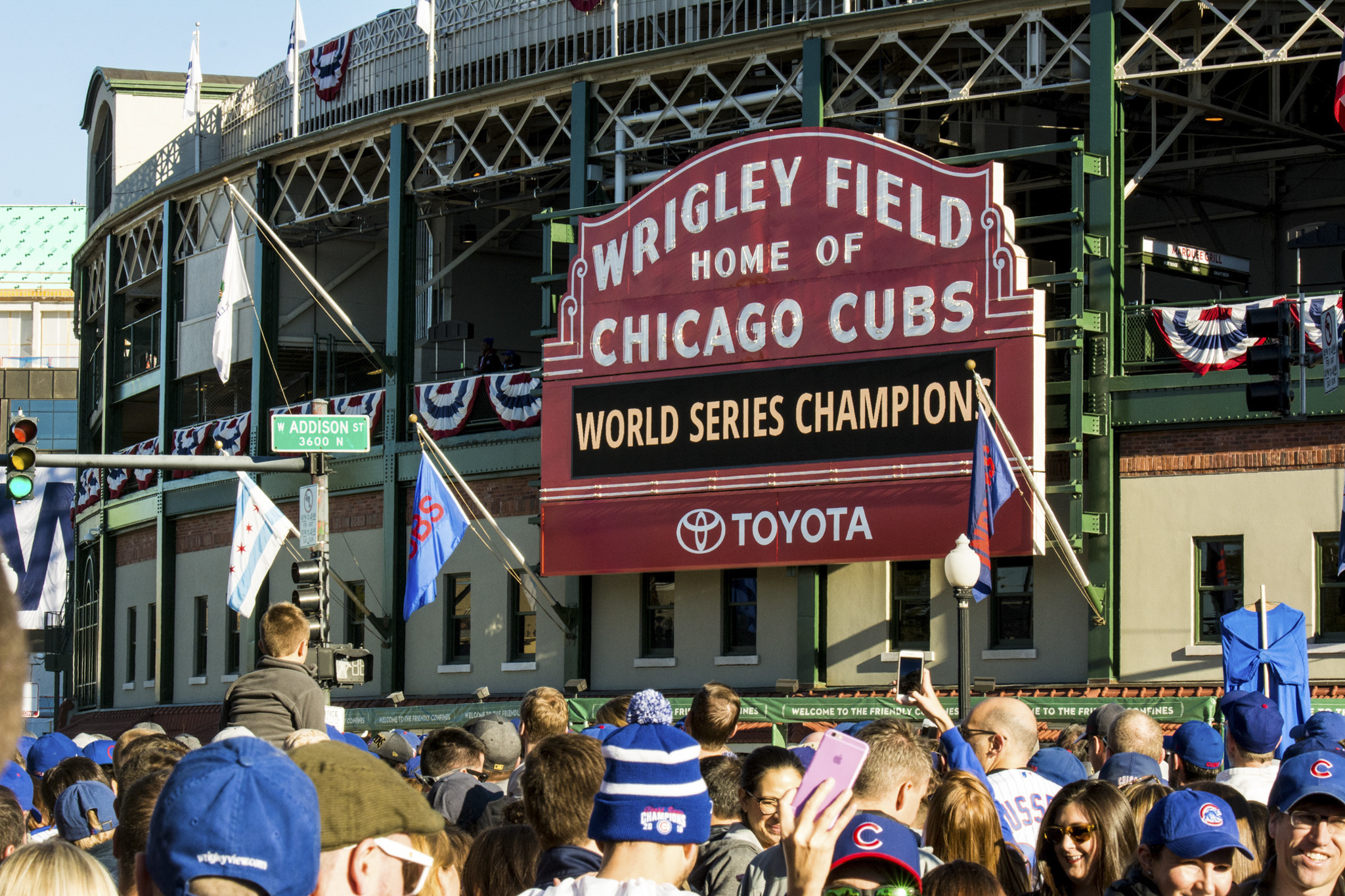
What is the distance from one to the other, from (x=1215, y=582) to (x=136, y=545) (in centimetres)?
2424

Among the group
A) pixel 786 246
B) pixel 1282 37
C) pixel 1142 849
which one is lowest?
pixel 1142 849

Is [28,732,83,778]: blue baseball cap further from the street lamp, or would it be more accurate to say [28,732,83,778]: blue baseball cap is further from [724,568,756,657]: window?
[724,568,756,657]: window

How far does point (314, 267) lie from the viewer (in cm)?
3494

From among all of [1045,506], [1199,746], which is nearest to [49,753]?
[1199,746]

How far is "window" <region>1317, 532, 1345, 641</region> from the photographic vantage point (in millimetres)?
22578

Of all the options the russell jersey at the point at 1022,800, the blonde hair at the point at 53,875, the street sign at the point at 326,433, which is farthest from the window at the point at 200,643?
the blonde hair at the point at 53,875

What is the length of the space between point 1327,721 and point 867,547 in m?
15.2

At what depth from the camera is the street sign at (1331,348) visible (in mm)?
20922

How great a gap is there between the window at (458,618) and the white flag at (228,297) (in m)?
5.17

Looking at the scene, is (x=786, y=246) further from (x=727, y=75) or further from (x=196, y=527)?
(x=196, y=527)

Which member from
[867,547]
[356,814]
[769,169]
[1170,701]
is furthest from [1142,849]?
[769,169]

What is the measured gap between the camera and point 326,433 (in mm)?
19781

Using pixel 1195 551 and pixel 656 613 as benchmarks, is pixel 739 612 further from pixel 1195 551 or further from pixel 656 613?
pixel 1195 551

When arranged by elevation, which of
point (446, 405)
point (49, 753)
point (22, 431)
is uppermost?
point (446, 405)
